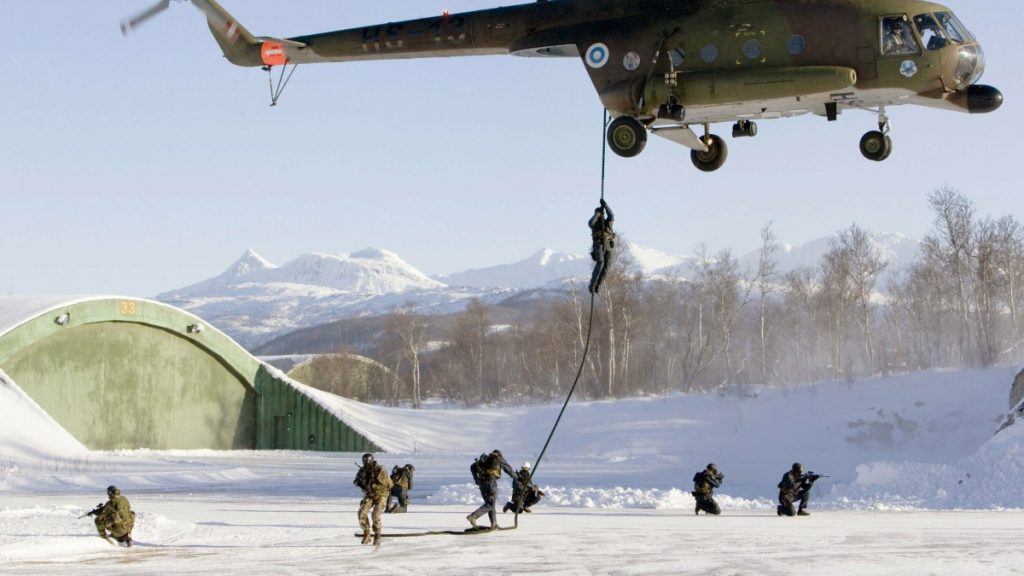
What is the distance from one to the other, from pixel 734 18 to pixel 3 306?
1286 inches

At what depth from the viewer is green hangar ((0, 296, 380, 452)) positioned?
133 ft

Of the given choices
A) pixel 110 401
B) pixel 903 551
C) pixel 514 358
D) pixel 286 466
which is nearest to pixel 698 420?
pixel 286 466

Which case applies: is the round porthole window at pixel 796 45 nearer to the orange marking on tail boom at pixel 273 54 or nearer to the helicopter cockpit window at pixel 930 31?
the helicopter cockpit window at pixel 930 31

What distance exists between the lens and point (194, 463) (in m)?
37.9

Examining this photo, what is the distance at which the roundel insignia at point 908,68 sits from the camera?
17094 mm

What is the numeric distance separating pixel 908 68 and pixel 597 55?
183 inches

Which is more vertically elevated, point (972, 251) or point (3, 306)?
point (972, 251)

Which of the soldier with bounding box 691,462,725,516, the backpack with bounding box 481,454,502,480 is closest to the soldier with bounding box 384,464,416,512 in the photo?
the backpack with bounding box 481,454,502,480

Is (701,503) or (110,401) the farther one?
(110,401)

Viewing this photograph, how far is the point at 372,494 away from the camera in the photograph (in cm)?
1766

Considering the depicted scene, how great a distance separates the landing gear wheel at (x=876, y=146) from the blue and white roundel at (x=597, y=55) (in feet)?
13.6

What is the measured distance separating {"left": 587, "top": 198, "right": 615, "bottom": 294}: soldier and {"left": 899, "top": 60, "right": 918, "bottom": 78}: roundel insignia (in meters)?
4.78

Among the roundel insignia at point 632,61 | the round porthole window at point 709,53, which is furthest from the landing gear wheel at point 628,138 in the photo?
the round porthole window at point 709,53

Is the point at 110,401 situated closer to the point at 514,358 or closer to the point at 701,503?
the point at 701,503
